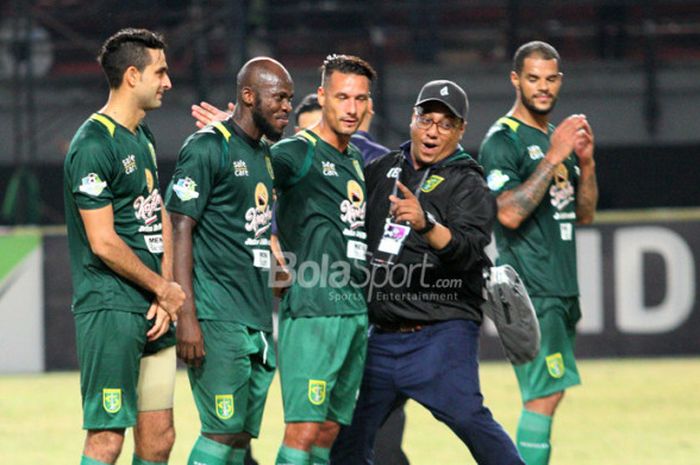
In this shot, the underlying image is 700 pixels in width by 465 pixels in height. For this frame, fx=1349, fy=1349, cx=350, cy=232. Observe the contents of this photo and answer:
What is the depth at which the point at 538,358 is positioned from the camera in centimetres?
757

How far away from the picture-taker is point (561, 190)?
768 centimetres

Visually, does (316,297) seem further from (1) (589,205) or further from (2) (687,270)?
(2) (687,270)

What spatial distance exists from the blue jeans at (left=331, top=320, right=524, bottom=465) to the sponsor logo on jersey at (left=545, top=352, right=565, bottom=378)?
1124mm

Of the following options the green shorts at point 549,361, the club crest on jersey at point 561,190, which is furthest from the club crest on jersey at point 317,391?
the club crest on jersey at point 561,190

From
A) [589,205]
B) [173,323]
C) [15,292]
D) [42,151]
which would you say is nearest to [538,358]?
[589,205]

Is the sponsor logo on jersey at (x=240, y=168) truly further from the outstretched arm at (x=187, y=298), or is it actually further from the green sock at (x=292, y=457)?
the green sock at (x=292, y=457)

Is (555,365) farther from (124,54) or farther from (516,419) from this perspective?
(124,54)

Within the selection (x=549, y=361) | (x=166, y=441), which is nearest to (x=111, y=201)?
(x=166, y=441)

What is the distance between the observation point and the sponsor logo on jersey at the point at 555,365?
24.8ft

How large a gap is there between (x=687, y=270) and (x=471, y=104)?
422 centimetres

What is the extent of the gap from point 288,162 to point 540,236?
5.97 ft

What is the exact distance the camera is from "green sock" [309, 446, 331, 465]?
647 centimetres

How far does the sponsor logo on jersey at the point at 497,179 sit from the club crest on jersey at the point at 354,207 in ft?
3.94

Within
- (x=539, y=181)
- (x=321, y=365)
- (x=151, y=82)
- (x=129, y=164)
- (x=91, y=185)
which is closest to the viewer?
(x=91, y=185)
